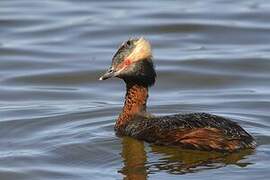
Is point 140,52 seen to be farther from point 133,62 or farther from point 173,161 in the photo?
point 173,161

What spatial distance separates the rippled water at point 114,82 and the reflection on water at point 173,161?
0.01 meters

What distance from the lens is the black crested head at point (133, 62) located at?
40.0ft

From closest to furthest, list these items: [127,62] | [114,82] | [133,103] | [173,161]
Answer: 1. [173,161]
2. [127,62]
3. [133,103]
4. [114,82]

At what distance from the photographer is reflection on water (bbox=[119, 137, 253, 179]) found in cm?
1087

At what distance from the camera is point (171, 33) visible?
64.8 ft

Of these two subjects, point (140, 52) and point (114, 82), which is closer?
point (140, 52)

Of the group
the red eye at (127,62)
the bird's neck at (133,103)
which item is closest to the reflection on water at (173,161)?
the bird's neck at (133,103)

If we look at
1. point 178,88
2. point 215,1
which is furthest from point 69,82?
point 215,1

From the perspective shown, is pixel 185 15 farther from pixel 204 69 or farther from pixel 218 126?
pixel 218 126

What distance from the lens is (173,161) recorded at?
1122 cm

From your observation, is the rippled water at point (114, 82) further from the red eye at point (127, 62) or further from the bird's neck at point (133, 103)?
the red eye at point (127, 62)

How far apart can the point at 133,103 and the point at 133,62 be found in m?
0.62

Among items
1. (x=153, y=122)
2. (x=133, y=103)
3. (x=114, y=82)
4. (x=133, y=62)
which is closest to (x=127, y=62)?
(x=133, y=62)

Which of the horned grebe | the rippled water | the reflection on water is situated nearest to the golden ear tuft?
the horned grebe
